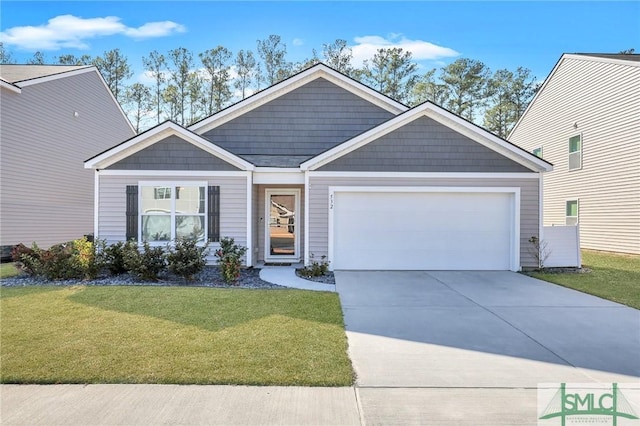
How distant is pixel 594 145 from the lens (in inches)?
596

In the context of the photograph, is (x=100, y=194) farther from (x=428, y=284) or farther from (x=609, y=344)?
(x=609, y=344)

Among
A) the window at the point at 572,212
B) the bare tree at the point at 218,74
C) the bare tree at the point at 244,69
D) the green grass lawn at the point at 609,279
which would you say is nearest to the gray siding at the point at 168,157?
the green grass lawn at the point at 609,279

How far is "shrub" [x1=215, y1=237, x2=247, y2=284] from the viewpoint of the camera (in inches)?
321

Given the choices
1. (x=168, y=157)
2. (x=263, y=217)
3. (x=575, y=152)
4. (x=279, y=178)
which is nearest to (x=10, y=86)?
(x=168, y=157)

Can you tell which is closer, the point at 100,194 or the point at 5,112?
the point at 100,194

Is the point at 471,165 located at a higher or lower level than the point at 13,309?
higher

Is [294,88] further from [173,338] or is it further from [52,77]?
[52,77]

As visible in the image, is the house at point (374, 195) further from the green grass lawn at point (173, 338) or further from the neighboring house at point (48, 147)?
the neighboring house at point (48, 147)

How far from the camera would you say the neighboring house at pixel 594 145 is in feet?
44.1

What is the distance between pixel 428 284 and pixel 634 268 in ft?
23.6

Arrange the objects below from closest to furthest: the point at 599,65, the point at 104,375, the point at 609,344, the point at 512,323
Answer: the point at 104,375 → the point at 609,344 → the point at 512,323 → the point at 599,65

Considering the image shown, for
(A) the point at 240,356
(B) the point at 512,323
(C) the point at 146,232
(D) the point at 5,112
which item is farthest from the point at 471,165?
(D) the point at 5,112

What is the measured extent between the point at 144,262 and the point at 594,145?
1728 centimetres

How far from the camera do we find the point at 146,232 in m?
9.82
